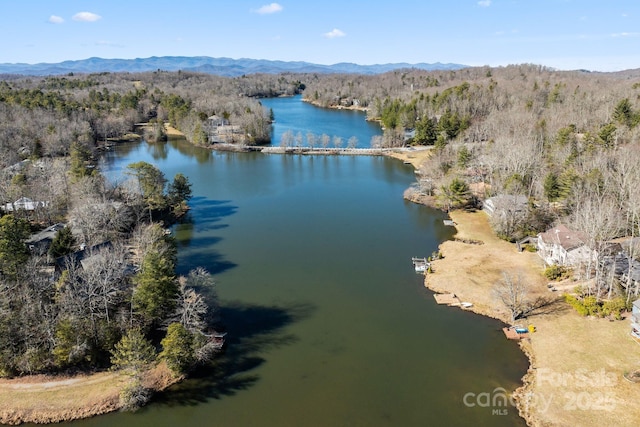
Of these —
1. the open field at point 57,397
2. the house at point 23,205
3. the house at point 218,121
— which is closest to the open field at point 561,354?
the open field at point 57,397

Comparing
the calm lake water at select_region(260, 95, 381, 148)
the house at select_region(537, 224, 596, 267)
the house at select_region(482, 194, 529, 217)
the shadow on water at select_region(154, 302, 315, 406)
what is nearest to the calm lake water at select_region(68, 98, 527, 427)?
the shadow on water at select_region(154, 302, 315, 406)

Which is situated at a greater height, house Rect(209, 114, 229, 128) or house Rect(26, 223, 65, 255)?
house Rect(209, 114, 229, 128)

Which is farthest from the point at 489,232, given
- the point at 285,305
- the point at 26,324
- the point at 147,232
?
the point at 26,324

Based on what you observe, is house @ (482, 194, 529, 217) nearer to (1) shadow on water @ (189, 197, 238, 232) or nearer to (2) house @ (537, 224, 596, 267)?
(2) house @ (537, 224, 596, 267)

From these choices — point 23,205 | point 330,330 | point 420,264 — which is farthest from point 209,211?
point 330,330

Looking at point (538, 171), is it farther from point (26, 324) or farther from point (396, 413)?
point (26, 324)

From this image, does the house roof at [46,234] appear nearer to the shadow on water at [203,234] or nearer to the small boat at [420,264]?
the shadow on water at [203,234]

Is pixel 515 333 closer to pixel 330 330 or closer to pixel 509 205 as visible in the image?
pixel 330 330
